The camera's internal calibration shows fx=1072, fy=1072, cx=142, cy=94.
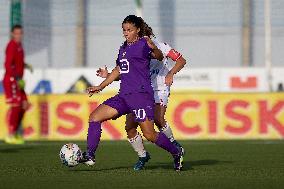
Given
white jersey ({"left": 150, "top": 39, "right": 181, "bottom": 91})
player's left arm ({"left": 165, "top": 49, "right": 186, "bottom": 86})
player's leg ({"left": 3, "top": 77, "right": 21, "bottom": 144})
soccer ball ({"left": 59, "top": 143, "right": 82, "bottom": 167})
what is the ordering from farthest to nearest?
player's leg ({"left": 3, "top": 77, "right": 21, "bottom": 144})
white jersey ({"left": 150, "top": 39, "right": 181, "bottom": 91})
player's left arm ({"left": 165, "top": 49, "right": 186, "bottom": 86})
soccer ball ({"left": 59, "top": 143, "right": 82, "bottom": 167})

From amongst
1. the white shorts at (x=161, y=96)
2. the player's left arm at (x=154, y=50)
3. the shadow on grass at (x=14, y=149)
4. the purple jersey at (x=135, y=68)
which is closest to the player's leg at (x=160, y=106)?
the white shorts at (x=161, y=96)

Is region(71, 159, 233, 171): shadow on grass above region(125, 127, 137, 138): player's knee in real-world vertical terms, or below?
below

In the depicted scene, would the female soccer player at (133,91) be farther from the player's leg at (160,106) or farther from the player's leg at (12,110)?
the player's leg at (12,110)

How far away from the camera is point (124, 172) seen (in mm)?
13203

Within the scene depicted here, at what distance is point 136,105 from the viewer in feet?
42.1

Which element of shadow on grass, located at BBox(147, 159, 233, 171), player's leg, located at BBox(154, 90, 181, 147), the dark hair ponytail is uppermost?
the dark hair ponytail

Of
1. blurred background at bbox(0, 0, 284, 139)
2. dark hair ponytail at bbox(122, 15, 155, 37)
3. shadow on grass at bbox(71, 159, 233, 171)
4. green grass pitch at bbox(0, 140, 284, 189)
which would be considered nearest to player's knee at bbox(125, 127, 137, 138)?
green grass pitch at bbox(0, 140, 284, 189)

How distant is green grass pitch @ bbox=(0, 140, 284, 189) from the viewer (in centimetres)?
1166

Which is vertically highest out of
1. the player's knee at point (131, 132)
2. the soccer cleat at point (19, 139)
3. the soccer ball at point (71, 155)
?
the player's knee at point (131, 132)

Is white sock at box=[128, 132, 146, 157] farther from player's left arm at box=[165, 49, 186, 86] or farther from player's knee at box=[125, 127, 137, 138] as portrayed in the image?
player's left arm at box=[165, 49, 186, 86]

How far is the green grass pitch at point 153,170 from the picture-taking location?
1166 cm

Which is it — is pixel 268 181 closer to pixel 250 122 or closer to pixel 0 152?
pixel 0 152

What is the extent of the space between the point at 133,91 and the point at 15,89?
8.27 m

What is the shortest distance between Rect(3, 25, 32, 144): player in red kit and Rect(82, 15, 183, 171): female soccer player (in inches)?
300
